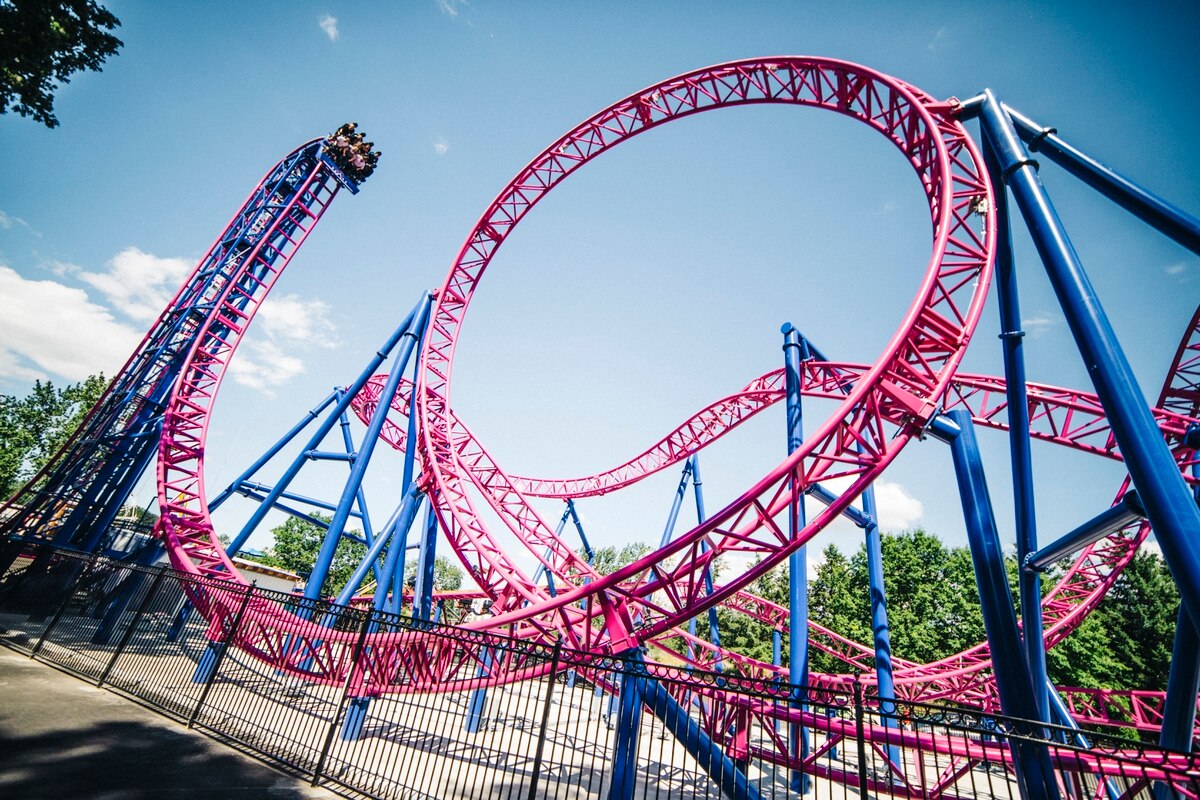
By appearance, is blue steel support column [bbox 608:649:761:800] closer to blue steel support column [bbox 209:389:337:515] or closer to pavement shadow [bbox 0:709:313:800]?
pavement shadow [bbox 0:709:313:800]

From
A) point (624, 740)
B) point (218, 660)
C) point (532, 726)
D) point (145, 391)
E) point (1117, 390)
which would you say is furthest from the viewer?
point (145, 391)

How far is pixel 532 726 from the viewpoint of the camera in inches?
230

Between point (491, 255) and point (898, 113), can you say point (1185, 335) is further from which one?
point (491, 255)

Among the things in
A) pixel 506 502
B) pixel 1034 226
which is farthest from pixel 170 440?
pixel 1034 226

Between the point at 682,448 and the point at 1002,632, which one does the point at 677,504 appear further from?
the point at 1002,632

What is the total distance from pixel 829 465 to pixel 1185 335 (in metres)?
8.30

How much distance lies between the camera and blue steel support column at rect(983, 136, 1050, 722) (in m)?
4.73

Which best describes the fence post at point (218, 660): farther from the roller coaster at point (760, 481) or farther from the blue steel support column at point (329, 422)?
the blue steel support column at point (329, 422)

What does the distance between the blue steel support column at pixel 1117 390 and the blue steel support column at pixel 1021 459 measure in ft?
3.69

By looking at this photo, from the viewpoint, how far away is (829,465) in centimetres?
502

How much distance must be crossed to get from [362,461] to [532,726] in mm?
5669

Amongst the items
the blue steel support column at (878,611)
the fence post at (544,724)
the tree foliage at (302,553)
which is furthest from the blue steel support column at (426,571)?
the tree foliage at (302,553)

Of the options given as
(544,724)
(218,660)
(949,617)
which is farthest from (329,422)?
(949,617)

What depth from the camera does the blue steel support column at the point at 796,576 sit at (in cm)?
515
